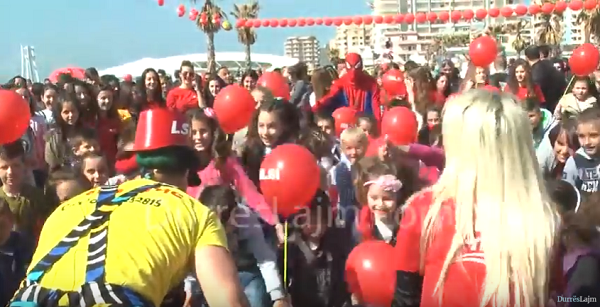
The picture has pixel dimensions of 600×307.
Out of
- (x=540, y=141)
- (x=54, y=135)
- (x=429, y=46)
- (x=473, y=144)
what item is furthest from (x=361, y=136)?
(x=429, y=46)

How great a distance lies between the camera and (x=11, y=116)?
6.06 m

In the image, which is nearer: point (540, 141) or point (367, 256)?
point (367, 256)

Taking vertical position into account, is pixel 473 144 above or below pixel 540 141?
above

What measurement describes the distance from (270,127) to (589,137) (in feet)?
A: 7.42

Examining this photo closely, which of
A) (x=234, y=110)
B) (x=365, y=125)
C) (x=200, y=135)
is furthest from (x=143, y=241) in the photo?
(x=365, y=125)

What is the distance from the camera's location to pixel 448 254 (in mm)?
2455

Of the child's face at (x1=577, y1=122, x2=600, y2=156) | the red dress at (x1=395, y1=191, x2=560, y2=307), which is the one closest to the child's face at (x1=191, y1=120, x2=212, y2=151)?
the child's face at (x1=577, y1=122, x2=600, y2=156)

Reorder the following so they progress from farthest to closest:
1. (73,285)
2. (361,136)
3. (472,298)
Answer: (361,136) → (472,298) → (73,285)

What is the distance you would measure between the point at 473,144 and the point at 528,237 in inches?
13.6

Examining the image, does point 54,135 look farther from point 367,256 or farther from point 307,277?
point 367,256

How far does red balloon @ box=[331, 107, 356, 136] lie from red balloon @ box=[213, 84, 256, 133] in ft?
3.47

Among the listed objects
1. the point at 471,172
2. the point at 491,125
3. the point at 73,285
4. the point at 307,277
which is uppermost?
the point at 491,125

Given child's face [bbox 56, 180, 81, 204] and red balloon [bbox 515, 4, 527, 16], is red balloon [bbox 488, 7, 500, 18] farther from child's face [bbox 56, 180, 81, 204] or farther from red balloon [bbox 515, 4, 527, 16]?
child's face [bbox 56, 180, 81, 204]

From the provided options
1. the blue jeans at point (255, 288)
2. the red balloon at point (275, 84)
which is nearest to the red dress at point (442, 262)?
the blue jeans at point (255, 288)
